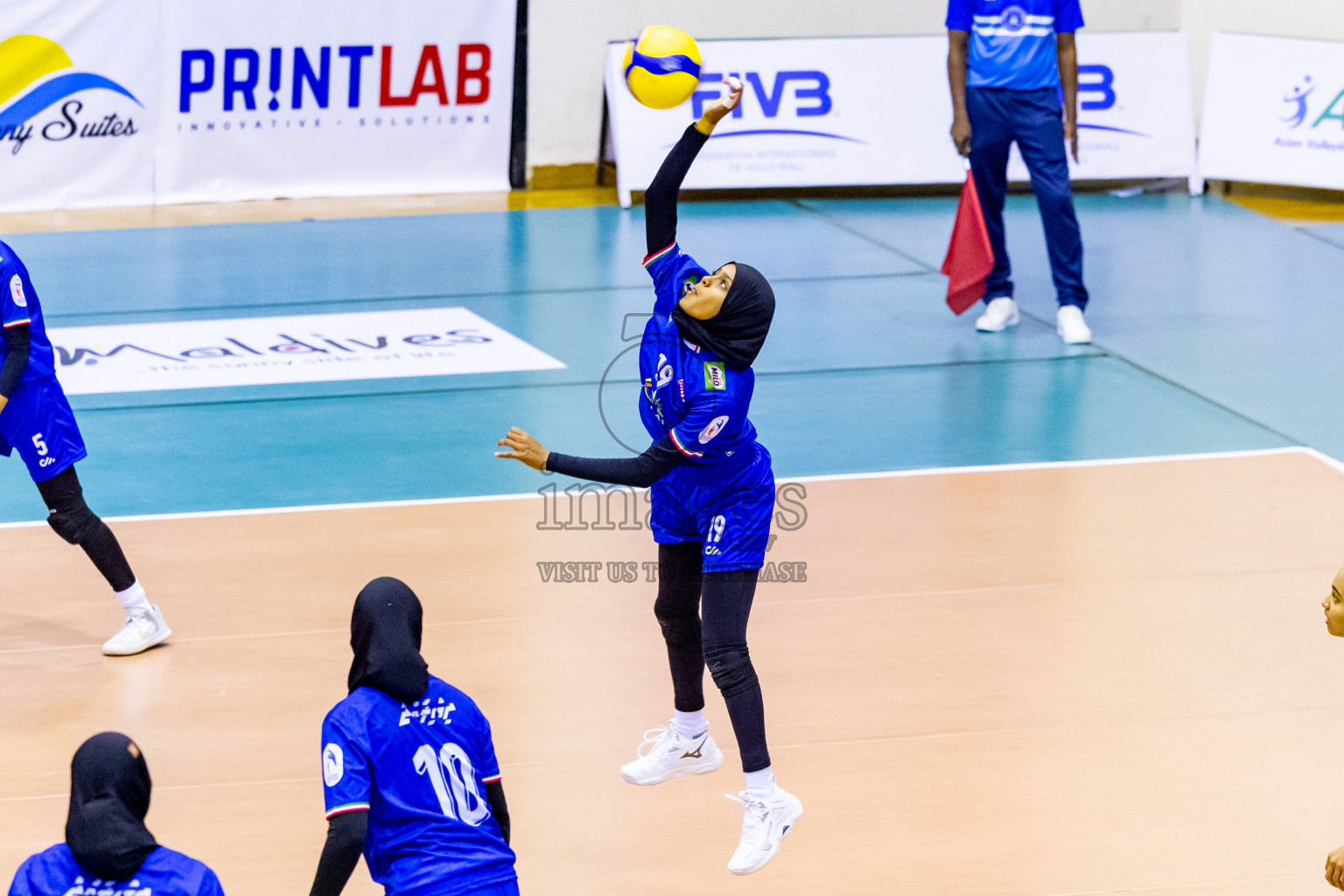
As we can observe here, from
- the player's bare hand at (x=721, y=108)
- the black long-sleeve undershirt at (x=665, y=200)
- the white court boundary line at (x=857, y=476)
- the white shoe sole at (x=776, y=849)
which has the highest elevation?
the player's bare hand at (x=721, y=108)

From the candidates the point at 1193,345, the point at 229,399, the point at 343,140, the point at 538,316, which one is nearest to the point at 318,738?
the point at 229,399

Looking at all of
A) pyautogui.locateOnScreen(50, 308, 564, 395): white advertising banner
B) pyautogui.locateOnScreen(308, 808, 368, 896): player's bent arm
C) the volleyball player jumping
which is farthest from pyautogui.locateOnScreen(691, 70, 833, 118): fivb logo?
pyautogui.locateOnScreen(308, 808, 368, 896): player's bent arm

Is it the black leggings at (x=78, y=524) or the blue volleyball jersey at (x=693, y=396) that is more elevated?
the blue volleyball jersey at (x=693, y=396)

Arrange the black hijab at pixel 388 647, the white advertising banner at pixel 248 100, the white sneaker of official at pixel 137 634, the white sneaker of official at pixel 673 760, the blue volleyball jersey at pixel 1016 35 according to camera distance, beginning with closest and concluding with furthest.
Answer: the black hijab at pixel 388 647 < the white sneaker of official at pixel 673 760 < the white sneaker of official at pixel 137 634 < the blue volleyball jersey at pixel 1016 35 < the white advertising banner at pixel 248 100

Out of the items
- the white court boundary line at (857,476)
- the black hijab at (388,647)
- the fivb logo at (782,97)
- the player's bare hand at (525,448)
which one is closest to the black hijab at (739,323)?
the player's bare hand at (525,448)

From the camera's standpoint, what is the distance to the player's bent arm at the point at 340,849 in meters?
3.50

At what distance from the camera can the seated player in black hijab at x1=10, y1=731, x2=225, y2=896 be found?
9.74ft

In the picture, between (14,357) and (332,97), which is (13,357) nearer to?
(14,357)

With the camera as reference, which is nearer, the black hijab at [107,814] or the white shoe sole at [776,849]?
the black hijab at [107,814]

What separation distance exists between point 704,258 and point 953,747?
7.56m

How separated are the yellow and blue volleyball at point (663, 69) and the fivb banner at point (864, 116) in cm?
919

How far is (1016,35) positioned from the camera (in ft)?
35.0

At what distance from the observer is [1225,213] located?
49.1 feet

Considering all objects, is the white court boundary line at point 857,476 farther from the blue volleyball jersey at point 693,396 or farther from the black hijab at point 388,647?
the black hijab at point 388,647
